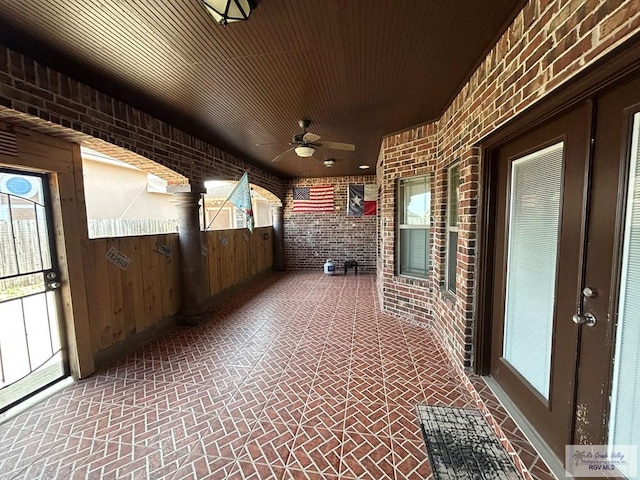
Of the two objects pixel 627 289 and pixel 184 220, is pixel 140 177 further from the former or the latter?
pixel 627 289

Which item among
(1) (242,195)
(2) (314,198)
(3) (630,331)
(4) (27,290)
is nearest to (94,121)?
(4) (27,290)

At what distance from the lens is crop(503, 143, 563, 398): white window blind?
1.64 meters

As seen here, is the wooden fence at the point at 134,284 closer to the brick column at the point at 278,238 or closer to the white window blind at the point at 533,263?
the brick column at the point at 278,238

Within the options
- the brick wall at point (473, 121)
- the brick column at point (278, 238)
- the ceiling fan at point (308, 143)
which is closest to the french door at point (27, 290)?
the ceiling fan at point (308, 143)

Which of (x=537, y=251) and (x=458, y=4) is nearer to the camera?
(x=458, y=4)

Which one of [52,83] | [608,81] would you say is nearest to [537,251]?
[608,81]

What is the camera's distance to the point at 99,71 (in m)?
Result: 2.26

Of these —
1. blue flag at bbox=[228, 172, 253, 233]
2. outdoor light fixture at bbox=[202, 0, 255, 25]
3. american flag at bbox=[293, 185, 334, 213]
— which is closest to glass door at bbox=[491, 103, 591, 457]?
outdoor light fixture at bbox=[202, 0, 255, 25]

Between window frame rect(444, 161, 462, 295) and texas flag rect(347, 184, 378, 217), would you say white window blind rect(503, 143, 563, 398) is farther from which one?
texas flag rect(347, 184, 378, 217)

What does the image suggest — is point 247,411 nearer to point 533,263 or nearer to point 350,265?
point 533,263

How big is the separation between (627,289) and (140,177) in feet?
28.8

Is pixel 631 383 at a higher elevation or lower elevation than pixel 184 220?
lower

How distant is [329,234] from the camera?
8.29 meters

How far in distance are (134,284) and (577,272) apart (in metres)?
4.17
